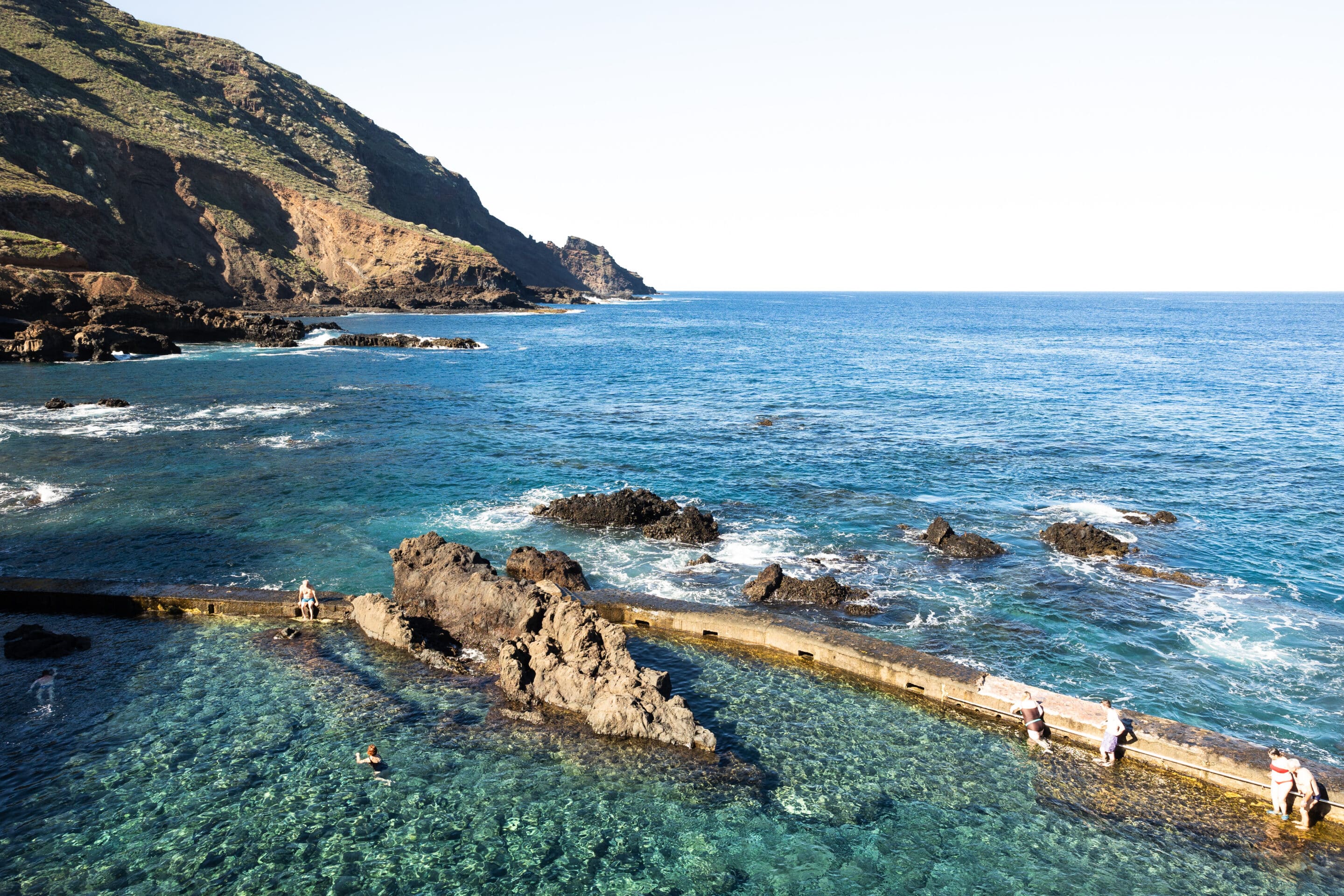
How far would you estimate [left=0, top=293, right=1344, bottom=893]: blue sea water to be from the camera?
12969 millimetres

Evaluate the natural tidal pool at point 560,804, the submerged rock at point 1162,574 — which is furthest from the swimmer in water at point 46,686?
the submerged rock at point 1162,574

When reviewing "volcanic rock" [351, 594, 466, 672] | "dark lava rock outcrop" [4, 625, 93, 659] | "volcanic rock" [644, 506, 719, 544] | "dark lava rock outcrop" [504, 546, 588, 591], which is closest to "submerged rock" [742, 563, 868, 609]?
"volcanic rock" [644, 506, 719, 544]

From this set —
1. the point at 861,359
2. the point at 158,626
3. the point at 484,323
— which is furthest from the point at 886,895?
the point at 484,323

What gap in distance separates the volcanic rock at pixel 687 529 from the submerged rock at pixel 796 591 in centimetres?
476

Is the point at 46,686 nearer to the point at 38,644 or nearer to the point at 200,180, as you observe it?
the point at 38,644

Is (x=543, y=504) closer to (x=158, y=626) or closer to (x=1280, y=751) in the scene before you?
(x=158, y=626)

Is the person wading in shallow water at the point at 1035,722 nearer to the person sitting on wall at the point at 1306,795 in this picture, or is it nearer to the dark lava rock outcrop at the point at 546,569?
the person sitting on wall at the point at 1306,795

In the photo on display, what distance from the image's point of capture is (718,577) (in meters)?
24.3

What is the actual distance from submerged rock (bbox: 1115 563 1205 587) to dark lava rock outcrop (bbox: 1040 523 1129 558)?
858 mm

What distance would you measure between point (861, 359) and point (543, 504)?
6514cm

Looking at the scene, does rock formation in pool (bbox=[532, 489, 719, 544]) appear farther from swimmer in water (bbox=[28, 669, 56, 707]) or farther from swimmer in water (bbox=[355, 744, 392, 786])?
swimmer in water (bbox=[28, 669, 56, 707])

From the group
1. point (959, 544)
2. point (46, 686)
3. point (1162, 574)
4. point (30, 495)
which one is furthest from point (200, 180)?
point (1162, 574)

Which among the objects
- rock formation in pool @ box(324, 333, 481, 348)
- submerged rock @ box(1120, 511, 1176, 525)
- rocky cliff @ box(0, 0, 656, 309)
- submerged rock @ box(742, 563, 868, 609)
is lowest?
submerged rock @ box(742, 563, 868, 609)

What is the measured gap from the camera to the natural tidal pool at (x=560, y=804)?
11.7 metres
